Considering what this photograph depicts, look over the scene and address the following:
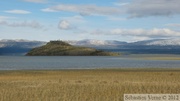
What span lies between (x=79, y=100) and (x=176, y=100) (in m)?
6.52

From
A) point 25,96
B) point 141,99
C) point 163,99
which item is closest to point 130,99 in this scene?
point 141,99

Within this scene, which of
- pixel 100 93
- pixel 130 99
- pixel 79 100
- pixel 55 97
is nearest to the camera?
pixel 130 99

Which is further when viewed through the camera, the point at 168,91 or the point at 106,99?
the point at 168,91

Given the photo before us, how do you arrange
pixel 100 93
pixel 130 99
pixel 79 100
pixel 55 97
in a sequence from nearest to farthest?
pixel 130 99
pixel 79 100
pixel 55 97
pixel 100 93

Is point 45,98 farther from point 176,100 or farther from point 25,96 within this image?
point 176,100

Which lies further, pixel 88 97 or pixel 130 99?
A: pixel 88 97

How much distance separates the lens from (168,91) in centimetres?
2958

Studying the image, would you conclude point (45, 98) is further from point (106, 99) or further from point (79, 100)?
point (106, 99)

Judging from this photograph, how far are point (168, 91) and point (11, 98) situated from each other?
40.8 ft

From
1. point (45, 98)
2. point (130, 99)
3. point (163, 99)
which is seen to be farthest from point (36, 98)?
point (163, 99)

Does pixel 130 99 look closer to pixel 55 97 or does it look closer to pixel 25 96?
pixel 55 97

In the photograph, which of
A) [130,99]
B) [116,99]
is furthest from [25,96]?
[130,99]

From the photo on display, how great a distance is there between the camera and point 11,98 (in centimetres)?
2628

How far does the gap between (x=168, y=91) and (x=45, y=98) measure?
33.0 ft
